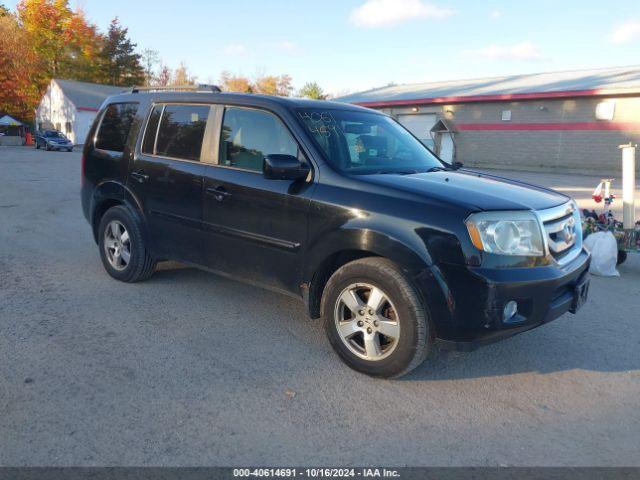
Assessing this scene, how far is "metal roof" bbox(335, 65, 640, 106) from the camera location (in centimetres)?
2542

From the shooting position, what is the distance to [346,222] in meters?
3.71

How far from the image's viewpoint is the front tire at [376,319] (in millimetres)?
3428

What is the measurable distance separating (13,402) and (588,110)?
27562 mm

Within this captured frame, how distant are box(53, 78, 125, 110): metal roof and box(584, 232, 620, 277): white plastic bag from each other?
167ft

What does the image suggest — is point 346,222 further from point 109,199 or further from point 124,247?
point 109,199

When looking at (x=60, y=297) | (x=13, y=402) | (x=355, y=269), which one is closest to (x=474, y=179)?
(x=355, y=269)

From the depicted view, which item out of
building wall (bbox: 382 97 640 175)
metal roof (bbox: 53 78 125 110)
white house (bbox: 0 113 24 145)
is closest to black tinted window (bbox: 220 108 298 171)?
building wall (bbox: 382 97 640 175)

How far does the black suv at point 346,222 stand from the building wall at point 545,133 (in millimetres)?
23602

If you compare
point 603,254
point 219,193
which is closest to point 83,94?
point 219,193

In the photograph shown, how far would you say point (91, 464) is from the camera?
8.71 feet

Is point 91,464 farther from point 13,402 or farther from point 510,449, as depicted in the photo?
point 510,449

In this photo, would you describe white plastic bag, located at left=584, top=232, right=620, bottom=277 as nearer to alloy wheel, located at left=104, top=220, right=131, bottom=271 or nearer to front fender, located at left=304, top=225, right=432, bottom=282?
front fender, located at left=304, top=225, right=432, bottom=282

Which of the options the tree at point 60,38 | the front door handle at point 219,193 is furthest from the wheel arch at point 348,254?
the tree at point 60,38

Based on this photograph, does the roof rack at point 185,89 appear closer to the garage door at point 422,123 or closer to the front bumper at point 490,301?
the front bumper at point 490,301
